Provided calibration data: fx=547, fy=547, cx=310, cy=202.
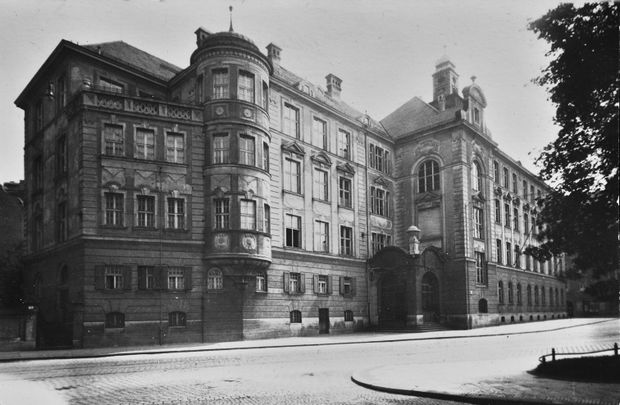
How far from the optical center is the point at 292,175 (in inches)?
1385

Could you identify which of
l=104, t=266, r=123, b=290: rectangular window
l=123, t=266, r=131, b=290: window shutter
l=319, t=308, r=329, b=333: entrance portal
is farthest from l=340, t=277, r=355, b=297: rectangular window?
l=104, t=266, r=123, b=290: rectangular window

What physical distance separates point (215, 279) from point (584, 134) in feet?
68.5

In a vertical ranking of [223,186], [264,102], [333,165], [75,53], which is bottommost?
[223,186]

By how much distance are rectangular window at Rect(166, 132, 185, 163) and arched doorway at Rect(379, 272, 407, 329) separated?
17.5m

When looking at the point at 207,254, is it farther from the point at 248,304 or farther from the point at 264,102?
the point at 264,102

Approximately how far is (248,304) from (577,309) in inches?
2340

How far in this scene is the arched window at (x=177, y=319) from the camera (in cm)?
2803

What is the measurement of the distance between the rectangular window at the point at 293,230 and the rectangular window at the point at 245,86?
25.8 feet

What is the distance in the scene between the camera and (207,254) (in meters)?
29.1

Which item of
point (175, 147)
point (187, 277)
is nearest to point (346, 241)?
point (187, 277)

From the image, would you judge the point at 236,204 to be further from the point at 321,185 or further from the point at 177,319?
the point at 321,185

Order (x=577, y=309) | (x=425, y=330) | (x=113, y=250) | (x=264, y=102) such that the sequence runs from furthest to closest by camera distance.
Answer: (x=577, y=309) → (x=425, y=330) → (x=264, y=102) → (x=113, y=250)

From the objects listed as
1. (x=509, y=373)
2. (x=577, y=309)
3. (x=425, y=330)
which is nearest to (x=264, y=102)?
(x=425, y=330)

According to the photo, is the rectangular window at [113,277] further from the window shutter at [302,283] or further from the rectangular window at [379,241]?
the rectangular window at [379,241]
